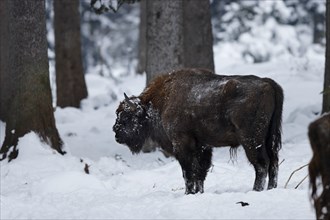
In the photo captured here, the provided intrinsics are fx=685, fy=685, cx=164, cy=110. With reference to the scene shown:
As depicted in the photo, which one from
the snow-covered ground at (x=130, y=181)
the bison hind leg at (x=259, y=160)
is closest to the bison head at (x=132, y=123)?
the snow-covered ground at (x=130, y=181)

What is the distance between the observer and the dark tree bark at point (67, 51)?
17.6 meters

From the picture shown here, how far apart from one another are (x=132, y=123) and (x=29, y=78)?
2636 mm

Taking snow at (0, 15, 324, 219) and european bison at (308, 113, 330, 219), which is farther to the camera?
snow at (0, 15, 324, 219)

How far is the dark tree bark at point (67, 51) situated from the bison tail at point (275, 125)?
1004cm

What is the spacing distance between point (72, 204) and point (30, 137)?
3.11 m

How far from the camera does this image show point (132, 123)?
9828mm

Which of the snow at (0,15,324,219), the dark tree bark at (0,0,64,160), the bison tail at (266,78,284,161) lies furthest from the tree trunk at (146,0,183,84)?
the bison tail at (266,78,284,161)

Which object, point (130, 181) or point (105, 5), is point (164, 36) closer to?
point (105, 5)

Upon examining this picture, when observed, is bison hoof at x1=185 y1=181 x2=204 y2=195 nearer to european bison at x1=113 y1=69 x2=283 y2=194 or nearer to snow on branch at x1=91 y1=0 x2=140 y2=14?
european bison at x1=113 y1=69 x2=283 y2=194

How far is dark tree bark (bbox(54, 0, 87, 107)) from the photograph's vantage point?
17609 mm

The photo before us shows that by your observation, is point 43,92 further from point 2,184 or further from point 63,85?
point 63,85

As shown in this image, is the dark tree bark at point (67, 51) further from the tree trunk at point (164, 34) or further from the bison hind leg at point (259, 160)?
the bison hind leg at point (259, 160)

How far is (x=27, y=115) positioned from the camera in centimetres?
1152

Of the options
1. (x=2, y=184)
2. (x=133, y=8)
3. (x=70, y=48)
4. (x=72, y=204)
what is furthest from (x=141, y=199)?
(x=133, y=8)
